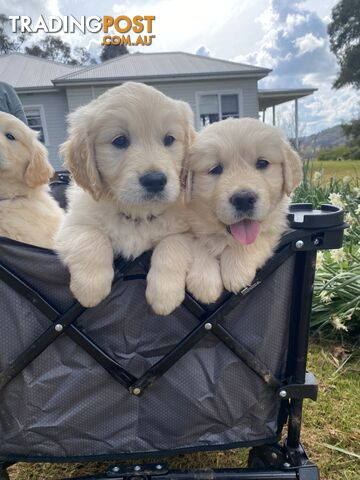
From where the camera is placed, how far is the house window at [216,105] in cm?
1675

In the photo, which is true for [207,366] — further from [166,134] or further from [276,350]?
[166,134]

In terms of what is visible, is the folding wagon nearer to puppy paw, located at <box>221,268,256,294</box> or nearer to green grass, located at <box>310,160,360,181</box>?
puppy paw, located at <box>221,268,256,294</box>

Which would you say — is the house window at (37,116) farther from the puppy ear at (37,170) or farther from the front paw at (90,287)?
the front paw at (90,287)

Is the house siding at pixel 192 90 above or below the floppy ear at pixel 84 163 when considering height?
above

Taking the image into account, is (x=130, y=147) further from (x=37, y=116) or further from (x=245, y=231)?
(x=37, y=116)

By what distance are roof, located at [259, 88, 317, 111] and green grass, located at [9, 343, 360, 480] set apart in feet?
57.2

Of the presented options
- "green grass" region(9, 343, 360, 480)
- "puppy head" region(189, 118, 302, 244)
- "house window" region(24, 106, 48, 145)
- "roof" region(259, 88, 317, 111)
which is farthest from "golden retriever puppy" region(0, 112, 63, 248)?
"roof" region(259, 88, 317, 111)

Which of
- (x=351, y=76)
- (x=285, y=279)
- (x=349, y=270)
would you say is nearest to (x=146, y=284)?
(x=285, y=279)

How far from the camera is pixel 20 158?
8.18ft

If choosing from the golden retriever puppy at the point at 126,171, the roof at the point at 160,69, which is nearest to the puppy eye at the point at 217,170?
the golden retriever puppy at the point at 126,171

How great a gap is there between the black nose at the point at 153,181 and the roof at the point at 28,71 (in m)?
16.3

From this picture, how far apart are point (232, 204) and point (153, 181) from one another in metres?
0.35

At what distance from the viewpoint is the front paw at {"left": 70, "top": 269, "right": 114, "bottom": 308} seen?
158cm

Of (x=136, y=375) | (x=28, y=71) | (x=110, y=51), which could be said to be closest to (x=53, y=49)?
(x=110, y=51)
